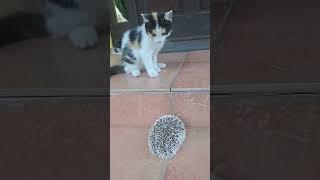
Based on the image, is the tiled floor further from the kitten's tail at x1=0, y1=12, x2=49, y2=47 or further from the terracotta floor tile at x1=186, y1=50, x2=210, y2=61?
the kitten's tail at x1=0, y1=12, x2=49, y2=47

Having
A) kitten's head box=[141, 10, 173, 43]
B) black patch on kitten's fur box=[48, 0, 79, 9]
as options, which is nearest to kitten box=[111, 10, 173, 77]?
kitten's head box=[141, 10, 173, 43]

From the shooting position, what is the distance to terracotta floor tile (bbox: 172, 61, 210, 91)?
847 mm

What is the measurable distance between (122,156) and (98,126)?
0.29 feet

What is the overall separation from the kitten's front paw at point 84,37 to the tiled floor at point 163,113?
0.10m

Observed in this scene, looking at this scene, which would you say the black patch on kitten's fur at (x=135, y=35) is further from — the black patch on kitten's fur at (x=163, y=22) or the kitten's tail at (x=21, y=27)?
the kitten's tail at (x=21, y=27)

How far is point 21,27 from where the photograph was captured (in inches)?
36.1

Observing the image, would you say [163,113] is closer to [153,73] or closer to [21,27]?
[153,73]

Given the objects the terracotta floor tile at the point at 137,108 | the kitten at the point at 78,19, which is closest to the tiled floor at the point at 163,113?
the terracotta floor tile at the point at 137,108

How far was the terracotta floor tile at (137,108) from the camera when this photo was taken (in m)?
0.86

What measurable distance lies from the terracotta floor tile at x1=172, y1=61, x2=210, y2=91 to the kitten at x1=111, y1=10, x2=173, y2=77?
0.05 meters

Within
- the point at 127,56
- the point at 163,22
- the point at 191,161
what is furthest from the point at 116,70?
the point at 191,161
